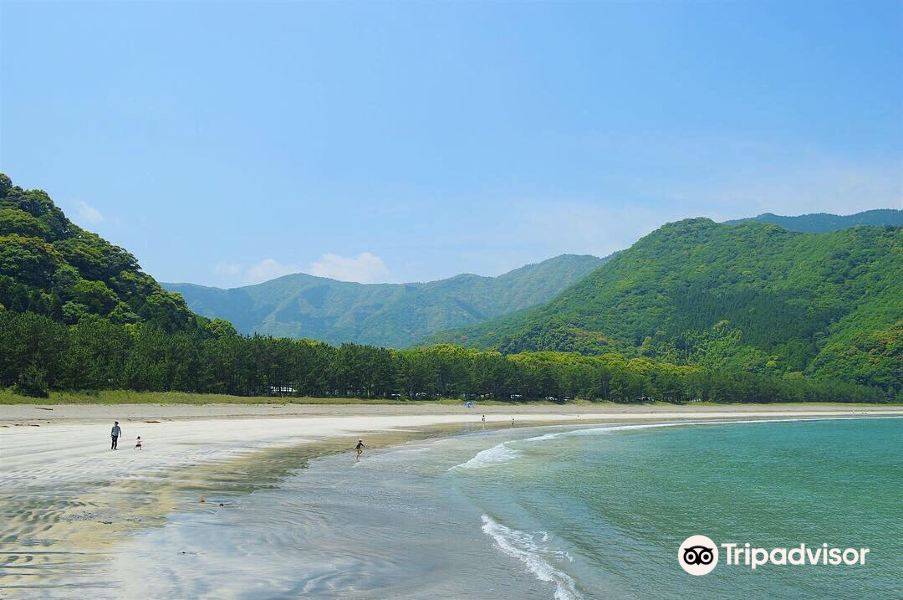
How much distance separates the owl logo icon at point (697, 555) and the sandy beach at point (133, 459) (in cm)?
1797

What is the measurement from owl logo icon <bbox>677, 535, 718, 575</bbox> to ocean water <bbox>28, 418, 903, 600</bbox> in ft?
1.08

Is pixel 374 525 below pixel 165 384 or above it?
below

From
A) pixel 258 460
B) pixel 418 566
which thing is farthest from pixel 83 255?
pixel 418 566

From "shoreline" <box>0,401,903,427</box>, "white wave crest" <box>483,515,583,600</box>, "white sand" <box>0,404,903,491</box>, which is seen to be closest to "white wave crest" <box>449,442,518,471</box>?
"white sand" <box>0,404,903,491</box>

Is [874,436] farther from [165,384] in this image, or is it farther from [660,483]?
[165,384]

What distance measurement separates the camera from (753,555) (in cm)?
2453

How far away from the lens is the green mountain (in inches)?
4434

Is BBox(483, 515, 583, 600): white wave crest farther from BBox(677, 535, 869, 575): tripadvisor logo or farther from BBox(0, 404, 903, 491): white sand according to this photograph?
BBox(0, 404, 903, 491): white sand

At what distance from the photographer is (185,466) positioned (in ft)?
126

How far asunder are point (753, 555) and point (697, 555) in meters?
2.52

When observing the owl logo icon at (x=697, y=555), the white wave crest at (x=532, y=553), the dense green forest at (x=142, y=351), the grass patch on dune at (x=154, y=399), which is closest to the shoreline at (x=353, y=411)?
the grass patch on dune at (x=154, y=399)

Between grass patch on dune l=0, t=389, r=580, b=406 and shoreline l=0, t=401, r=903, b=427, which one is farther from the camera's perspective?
grass patch on dune l=0, t=389, r=580, b=406

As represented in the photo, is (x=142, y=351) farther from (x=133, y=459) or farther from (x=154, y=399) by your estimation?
(x=133, y=459)

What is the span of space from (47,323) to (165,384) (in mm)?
17857
